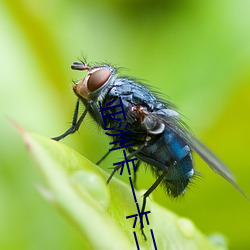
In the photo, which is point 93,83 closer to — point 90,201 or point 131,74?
point 90,201

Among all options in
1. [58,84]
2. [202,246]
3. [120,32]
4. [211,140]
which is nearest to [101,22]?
[120,32]

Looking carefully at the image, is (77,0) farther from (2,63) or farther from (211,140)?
(211,140)

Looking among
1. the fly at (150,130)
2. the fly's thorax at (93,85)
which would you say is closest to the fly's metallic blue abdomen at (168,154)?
the fly at (150,130)

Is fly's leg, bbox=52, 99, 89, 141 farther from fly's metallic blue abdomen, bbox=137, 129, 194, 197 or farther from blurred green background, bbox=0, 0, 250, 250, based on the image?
blurred green background, bbox=0, 0, 250, 250

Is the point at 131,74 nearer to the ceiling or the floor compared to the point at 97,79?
nearer to the floor

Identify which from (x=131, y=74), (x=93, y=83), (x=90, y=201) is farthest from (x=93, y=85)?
(x=131, y=74)

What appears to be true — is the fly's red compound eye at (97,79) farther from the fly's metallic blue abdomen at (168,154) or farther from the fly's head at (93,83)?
the fly's metallic blue abdomen at (168,154)
